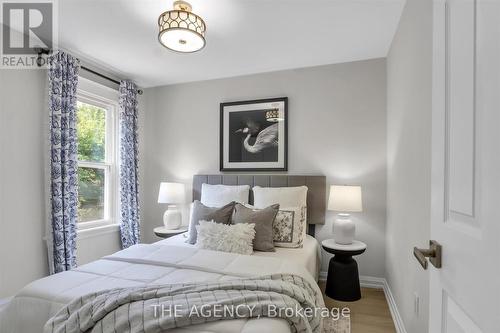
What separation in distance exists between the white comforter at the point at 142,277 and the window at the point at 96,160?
1.46 meters

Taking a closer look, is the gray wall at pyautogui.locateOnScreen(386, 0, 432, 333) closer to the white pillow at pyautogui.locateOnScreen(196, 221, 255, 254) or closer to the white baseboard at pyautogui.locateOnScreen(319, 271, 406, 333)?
the white baseboard at pyautogui.locateOnScreen(319, 271, 406, 333)

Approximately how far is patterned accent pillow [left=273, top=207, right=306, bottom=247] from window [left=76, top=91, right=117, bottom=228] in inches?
89.0

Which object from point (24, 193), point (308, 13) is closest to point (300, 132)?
point (308, 13)

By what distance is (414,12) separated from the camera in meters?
1.80

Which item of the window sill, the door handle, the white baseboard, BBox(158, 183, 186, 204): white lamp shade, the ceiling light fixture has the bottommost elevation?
the white baseboard

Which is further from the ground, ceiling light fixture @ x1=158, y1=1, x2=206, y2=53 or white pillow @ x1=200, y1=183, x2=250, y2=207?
ceiling light fixture @ x1=158, y1=1, x2=206, y2=53

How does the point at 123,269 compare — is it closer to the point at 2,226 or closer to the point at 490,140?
the point at 2,226

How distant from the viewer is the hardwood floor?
7.25 feet

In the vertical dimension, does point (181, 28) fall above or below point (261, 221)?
above

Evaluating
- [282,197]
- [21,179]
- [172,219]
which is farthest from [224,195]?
[21,179]

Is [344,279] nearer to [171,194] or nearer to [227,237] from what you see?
[227,237]

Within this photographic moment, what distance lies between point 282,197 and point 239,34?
1675mm

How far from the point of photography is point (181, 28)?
193cm
